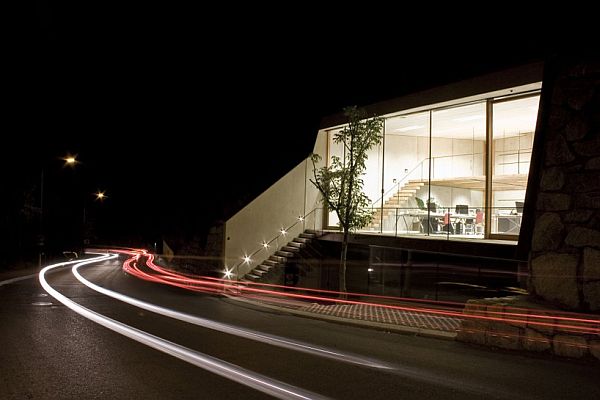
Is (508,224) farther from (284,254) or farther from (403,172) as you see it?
(284,254)

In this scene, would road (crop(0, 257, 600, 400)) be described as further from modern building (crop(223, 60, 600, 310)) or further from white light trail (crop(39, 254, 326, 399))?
modern building (crop(223, 60, 600, 310))

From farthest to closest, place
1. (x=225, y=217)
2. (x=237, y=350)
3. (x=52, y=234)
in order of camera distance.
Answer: (x=52, y=234) → (x=225, y=217) → (x=237, y=350)

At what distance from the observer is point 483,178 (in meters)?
17.6

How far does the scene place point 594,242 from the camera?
9266mm

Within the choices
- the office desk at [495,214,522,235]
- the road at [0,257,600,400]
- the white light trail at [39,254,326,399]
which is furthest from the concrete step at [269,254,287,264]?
the white light trail at [39,254,326,399]

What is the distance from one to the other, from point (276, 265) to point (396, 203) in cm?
536

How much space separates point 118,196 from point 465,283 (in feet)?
194

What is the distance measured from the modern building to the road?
102 inches

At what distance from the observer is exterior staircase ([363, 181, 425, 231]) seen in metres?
20.2

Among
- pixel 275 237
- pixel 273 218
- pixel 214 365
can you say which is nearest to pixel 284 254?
pixel 275 237

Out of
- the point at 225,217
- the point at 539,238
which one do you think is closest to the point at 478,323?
the point at 539,238

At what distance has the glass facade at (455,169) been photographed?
16.3 metres

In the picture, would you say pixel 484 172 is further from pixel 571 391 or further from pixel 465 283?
pixel 571 391

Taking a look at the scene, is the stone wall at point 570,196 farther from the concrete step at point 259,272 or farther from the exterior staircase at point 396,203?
the concrete step at point 259,272
